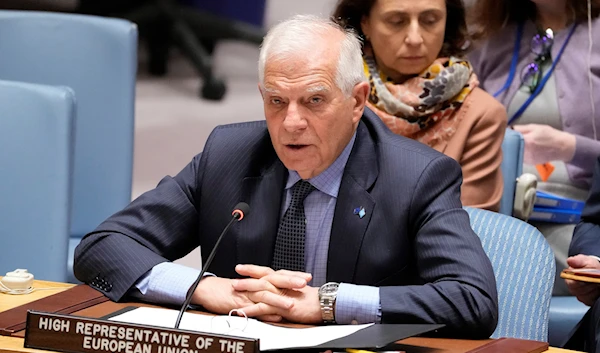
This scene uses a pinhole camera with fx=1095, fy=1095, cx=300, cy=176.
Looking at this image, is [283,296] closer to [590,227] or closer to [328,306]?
[328,306]

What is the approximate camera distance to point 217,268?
2.56m

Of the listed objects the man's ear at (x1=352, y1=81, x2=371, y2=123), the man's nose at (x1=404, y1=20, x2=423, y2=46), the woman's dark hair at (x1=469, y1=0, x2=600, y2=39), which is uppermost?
the woman's dark hair at (x1=469, y1=0, x2=600, y2=39)

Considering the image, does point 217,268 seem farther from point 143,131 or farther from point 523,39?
point 143,131

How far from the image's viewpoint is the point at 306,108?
2379 millimetres

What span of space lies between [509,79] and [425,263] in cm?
165

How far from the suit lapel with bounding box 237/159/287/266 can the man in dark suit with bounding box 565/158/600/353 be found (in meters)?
0.87

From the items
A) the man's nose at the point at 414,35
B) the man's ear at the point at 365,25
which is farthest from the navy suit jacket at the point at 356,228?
the man's ear at the point at 365,25

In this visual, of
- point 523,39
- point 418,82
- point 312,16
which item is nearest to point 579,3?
point 523,39

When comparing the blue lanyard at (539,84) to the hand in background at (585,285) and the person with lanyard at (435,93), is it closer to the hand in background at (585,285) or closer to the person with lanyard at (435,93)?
the person with lanyard at (435,93)

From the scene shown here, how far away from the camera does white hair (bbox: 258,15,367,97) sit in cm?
236

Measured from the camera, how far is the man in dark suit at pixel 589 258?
2.84 metres

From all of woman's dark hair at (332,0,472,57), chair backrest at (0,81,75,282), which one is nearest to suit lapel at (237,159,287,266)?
→ chair backrest at (0,81,75,282)

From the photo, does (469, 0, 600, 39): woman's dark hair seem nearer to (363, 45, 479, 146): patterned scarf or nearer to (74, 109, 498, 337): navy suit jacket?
(363, 45, 479, 146): patterned scarf

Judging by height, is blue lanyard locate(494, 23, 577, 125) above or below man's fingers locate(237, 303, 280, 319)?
above
